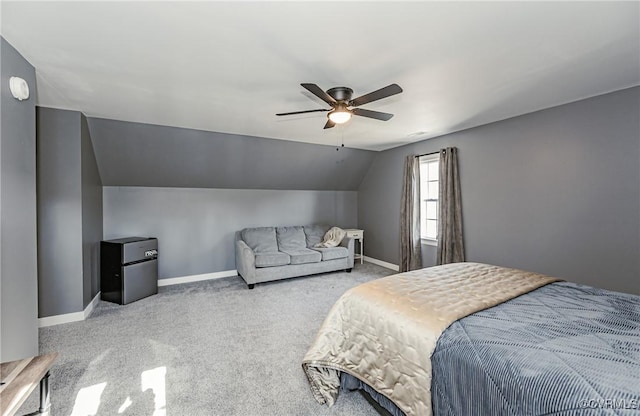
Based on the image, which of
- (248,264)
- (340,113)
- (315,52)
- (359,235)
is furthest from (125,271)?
(359,235)

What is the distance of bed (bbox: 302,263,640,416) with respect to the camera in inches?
41.4

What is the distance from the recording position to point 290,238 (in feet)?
17.5

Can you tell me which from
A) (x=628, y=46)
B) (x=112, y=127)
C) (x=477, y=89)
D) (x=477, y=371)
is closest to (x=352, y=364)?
(x=477, y=371)

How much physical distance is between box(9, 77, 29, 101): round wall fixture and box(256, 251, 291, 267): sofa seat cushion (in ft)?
10.3

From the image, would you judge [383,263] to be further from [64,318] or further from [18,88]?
[18,88]

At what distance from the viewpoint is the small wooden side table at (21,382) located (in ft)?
3.87

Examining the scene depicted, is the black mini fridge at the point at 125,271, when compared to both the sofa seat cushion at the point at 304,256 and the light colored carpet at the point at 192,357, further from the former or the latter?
the sofa seat cushion at the point at 304,256

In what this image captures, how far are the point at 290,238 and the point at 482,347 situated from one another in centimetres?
426

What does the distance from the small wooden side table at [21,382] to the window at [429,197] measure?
15.3 ft

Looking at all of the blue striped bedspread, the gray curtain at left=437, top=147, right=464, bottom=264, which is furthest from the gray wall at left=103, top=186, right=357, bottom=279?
the blue striped bedspread

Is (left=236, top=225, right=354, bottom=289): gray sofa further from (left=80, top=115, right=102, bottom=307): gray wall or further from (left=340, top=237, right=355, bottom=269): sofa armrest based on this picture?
(left=80, top=115, right=102, bottom=307): gray wall

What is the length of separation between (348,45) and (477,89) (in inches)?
60.9

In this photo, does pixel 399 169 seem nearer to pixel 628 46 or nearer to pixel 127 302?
pixel 628 46

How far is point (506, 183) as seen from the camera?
144 inches
